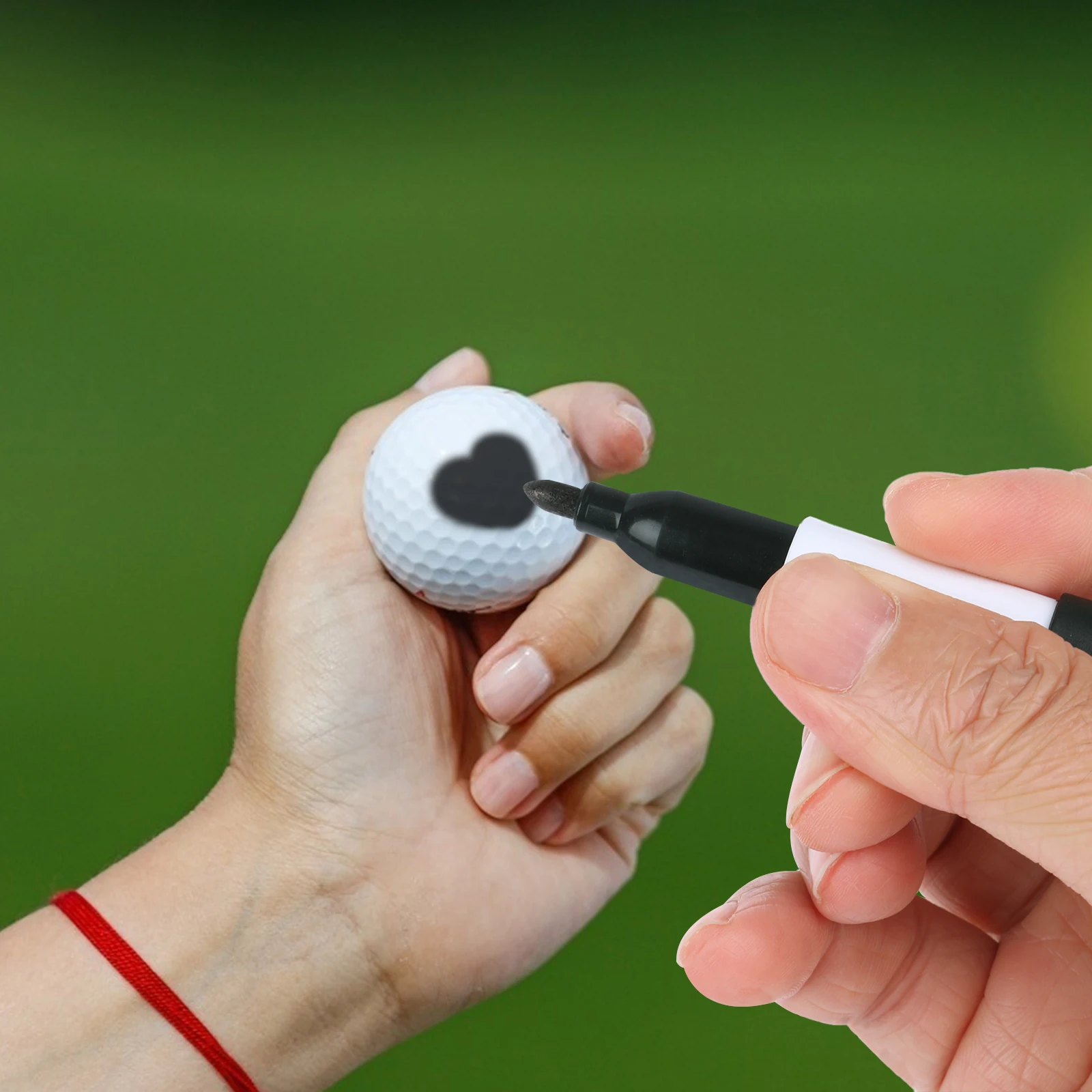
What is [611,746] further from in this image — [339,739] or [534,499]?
[534,499]

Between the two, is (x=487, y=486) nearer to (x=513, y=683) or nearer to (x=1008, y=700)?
(x=513, y=683)

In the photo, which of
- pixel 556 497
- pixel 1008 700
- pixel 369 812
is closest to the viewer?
pixel 1008 700

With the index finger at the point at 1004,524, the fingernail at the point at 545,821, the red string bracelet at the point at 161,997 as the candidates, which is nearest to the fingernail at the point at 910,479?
the index finger at the point at 1004,524

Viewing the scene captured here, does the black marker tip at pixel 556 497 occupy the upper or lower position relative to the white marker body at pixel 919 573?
upper

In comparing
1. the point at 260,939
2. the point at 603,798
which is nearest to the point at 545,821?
the point at 603,798

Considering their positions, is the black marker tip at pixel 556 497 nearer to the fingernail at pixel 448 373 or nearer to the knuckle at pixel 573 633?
the knuckle at pixel 573 633

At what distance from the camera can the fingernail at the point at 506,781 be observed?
96cm

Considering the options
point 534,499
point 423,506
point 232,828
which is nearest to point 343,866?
point 232,828

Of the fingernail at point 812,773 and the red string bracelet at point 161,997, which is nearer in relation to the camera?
the fingernail at point 812,773

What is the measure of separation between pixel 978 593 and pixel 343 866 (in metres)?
0.64

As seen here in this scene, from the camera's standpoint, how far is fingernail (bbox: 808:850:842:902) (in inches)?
28.1

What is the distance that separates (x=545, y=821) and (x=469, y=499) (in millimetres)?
361

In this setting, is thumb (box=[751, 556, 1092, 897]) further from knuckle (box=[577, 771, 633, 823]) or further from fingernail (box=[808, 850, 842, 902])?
knuckle (box=[577, 771, 633, 823])

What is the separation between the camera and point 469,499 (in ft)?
3.04
